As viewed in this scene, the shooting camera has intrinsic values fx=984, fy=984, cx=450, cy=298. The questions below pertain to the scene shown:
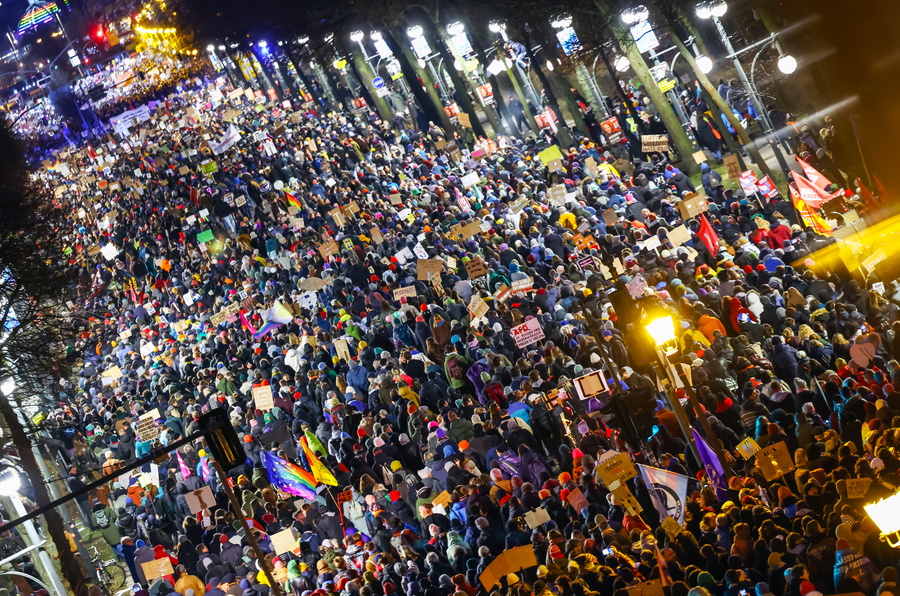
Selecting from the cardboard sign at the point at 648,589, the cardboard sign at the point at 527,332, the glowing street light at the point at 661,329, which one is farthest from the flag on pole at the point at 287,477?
the cardboard sign at the point at 648,589

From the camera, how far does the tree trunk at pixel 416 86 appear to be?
3822 cm

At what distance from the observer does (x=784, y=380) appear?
40.5 feet

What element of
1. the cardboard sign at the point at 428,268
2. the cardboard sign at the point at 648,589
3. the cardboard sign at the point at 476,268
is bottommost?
the cardboard sign at the point at 648,589

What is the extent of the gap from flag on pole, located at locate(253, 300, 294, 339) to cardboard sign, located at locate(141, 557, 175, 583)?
7.47m

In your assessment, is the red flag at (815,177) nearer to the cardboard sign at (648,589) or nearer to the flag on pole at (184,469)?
the cardboard sign at (648,589)

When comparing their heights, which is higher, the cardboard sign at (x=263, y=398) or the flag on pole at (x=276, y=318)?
the flag on pole at (x=276, y=318)

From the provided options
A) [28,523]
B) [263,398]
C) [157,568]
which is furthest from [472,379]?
[28,523]

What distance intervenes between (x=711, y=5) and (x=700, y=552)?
18.2 meters

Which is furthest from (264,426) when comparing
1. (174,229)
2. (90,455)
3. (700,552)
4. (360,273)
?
(174,229)

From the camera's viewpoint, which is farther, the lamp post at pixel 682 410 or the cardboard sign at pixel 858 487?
the lamp post at pixel 682 410

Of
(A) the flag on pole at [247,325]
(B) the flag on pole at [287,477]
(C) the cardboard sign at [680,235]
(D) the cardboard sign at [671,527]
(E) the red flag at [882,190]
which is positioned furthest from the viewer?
(A) the flag on pole at [247,325]

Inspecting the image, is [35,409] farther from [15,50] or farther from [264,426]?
[15,50]

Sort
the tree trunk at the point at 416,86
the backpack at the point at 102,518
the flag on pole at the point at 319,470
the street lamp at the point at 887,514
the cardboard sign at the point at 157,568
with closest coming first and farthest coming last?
1. the street lamp at the point at 887,514
2. the cardboard sign at the point at 157,568
3. the flag on pole at the point at 319,470
4. the backpack at the point at 102,518
5. the tree trunk at the point at 416,86

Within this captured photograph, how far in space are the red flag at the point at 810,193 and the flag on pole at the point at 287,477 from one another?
973cm
